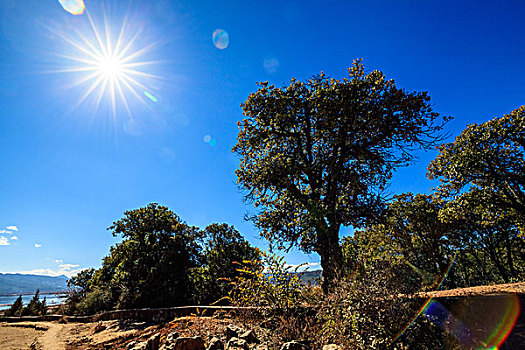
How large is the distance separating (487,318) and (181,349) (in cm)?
561

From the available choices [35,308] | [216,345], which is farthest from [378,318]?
[35,308]

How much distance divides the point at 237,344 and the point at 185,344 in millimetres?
998

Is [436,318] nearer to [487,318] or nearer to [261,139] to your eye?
[487,318]

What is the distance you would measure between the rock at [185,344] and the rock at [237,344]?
0.70 meters

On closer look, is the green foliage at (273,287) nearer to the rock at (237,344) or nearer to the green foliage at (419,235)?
the rock at (237,344)

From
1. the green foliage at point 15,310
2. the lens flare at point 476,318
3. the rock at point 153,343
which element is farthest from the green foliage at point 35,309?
the lens flare at point 476,318

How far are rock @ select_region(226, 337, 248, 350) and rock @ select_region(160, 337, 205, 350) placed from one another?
2.29 ft

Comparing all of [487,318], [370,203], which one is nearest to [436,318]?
[487,318]

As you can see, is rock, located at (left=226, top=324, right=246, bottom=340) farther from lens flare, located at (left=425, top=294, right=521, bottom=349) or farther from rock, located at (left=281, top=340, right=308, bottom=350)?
lens flare, located at (left=425, top=294, right=521, bottom=349)

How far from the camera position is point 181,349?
376 centimetres

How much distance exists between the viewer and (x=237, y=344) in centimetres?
357

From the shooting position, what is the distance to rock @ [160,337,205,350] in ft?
12.3

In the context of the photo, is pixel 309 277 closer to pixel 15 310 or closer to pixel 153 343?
pixel 153 343

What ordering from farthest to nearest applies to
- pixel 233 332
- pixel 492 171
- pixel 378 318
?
1. pixel 492 171
2. pixel 233 332
3. pixel 378 318
